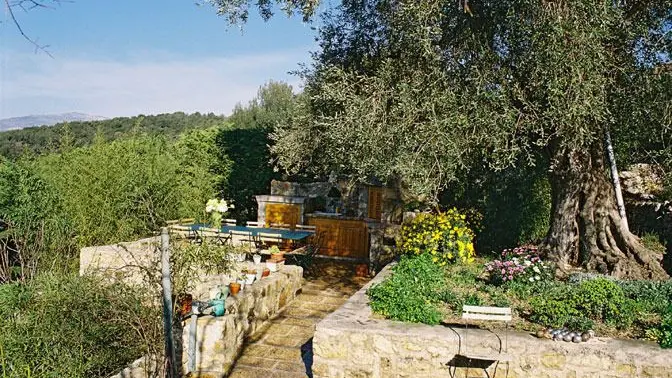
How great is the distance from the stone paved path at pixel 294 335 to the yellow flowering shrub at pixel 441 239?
175 centimetres

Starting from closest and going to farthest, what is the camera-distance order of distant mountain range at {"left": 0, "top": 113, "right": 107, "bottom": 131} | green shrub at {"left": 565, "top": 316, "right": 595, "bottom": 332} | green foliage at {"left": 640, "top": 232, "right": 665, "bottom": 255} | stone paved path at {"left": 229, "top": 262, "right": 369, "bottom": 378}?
green shrub at {"left": 565, "top": 316, "right": 595, "bottom": 332} < stone paved path at {"left": 229, "top": 262, "right": 369, "bottom": 378} < distant mountain range at {"left": 0, "top": 113, "right": 107, "bottom": 131} < green foliage at {"left": 640, "top": 232, "right": 665, "bottom": 255}

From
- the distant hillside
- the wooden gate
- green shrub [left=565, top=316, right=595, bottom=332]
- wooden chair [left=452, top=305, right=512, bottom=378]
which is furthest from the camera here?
the distant hillside

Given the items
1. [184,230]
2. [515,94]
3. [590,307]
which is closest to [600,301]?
[590,307]

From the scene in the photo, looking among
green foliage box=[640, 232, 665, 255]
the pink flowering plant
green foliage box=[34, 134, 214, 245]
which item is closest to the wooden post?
the pink flowering plant

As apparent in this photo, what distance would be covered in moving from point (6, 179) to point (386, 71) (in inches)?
312

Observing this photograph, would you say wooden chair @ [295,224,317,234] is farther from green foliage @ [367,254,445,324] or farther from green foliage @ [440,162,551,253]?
green foliage @ [367,254,445,324]

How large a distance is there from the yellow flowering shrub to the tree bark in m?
1.54

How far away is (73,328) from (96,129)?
20375 mm

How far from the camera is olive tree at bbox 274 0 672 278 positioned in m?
7.31

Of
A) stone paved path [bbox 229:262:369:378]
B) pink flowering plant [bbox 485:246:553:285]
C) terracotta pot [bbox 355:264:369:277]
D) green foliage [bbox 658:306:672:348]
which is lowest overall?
stone paved path [bbox 229:262:369:378]

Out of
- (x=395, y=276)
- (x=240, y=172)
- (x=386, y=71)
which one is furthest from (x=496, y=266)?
(x=240, y=172)

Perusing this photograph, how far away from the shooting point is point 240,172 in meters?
16.5

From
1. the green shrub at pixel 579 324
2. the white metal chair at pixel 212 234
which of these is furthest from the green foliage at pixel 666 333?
Answer: the white metal chair at pixel 212 234

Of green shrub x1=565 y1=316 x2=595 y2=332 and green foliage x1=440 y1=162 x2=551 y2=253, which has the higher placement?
green foliage x1=440 y1=162 x2=551 y2=253
